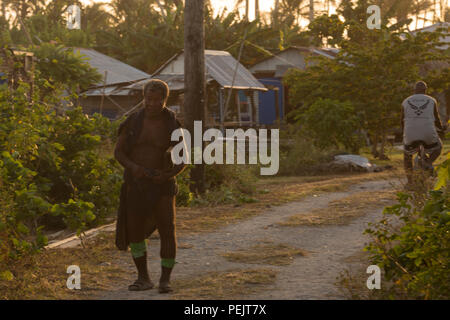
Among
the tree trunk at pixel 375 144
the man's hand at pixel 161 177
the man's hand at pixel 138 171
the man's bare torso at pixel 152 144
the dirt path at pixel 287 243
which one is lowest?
the tree trunk at pixel 375 144

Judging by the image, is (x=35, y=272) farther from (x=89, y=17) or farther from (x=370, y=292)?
(x=89, y=17)

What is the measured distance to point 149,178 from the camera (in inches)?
232

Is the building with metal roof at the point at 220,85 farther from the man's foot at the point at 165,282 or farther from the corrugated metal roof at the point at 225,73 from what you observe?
the man's foot at the point at 165,282

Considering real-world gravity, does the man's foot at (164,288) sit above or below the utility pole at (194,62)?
below

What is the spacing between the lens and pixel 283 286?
611 cm

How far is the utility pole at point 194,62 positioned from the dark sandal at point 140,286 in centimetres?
584

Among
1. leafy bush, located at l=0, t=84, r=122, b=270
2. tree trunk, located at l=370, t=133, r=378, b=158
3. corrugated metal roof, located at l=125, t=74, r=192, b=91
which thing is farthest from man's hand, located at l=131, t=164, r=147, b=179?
corrugated metal roof, located at l=125, t=74, r=192, b=91

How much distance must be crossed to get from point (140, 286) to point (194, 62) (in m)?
6.16

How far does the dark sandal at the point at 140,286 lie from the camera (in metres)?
6.04

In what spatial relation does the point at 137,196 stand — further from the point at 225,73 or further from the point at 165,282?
the point at 225,73

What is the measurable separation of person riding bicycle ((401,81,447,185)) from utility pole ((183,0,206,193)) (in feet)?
11.0

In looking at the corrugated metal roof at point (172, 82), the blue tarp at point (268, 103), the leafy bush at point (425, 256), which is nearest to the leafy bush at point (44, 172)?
the leafy bush at point (425, 256)

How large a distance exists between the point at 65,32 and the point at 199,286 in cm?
3464

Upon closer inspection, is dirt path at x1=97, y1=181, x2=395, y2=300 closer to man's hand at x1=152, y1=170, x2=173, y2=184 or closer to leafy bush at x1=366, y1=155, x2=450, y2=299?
leafy bush at x1=366, y1=155, x2=450, y2=299
